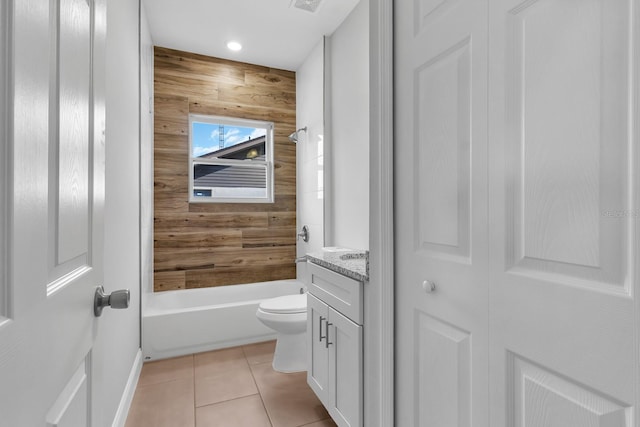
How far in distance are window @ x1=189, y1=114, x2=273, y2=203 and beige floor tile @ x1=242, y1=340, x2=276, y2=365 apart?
1420 millimetres

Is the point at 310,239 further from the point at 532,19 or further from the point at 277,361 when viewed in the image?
the point at 532,19

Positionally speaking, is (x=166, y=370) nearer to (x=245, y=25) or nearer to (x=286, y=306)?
(x=286, y=306)

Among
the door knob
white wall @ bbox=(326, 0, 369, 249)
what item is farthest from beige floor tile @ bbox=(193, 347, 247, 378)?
the door knob

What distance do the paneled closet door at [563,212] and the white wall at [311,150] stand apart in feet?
7.36

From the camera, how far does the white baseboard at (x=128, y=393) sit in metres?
1.68

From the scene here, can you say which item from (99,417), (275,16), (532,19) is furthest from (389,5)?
(275,16)

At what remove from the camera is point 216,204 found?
3.35m

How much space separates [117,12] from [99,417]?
1774 millimetres

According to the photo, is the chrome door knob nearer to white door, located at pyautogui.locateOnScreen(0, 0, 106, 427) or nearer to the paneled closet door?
the paneled closet door

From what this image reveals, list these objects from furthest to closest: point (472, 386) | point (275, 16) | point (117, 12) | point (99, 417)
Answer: point (275, 16), point (117, 12), point (472, 386), point (99, 417)

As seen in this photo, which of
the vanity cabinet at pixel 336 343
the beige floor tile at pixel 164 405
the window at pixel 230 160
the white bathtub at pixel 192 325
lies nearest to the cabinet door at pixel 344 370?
the vanity cabinet at pixel 336 343

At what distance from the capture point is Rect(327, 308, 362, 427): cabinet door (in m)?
1.37

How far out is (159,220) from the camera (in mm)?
3113

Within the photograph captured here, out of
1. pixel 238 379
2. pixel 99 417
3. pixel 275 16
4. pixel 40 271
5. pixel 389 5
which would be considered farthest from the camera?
pixel 275 16
